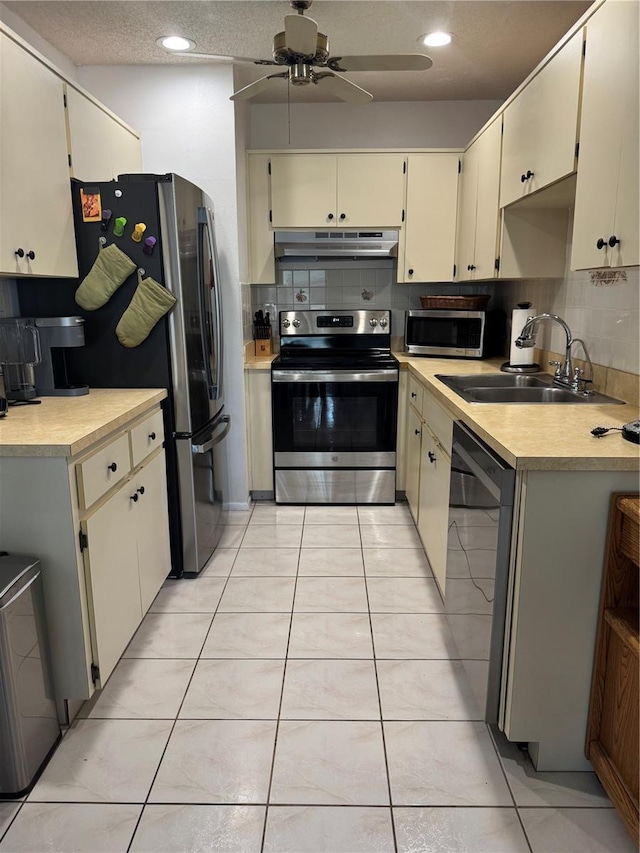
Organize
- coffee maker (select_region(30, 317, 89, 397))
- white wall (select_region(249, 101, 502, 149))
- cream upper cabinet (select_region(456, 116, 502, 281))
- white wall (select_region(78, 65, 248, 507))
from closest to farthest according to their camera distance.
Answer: coffee maker (select_region(30, 317, 89, 397)), cream upper cabinet (select_region(456, 116, 502, 281)), white wall (select_region(78, 65, 248, 507)), white wall (select_region(249, 101, 502, 149))

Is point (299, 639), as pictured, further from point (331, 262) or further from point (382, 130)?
point (382, 130)

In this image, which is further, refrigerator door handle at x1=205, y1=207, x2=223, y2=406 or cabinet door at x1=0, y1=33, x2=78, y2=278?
refrigerator door handle at x1=205, y1=207, x2=223, y2=406

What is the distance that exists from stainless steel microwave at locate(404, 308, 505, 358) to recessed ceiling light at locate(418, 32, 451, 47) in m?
1.41

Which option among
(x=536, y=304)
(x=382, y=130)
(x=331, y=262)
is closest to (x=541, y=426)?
(x=536, y=304)

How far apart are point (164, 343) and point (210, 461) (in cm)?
72

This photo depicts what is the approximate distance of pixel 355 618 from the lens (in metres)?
2.43

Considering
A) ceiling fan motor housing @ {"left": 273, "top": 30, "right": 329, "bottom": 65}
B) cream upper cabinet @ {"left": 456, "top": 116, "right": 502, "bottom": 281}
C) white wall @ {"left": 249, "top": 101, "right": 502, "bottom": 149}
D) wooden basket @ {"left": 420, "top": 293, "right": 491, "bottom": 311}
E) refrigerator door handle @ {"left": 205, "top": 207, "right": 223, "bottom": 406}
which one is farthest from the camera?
white wall @ {"left": 249, "top": 101, "right": 502, "bottom": 149}

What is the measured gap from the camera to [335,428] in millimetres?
3648

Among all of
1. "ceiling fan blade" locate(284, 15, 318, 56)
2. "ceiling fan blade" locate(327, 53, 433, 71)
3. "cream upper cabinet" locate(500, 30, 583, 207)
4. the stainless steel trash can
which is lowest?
the stainless steel trash can

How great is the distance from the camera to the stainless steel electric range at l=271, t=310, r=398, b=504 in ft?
11.7

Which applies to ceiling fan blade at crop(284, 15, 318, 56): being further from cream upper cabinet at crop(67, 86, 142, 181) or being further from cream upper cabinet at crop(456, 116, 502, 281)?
cream upper cabinet at crop(456, 116, 502, 281)

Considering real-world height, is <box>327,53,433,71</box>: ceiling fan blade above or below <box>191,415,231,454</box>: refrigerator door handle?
above

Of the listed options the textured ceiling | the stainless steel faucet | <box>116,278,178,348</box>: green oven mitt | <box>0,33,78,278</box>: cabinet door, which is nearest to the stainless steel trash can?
<box>0,33,78,278</box>: cabinet door

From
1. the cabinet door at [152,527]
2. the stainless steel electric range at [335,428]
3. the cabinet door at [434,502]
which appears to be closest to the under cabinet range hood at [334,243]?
the stainless steel electric range at [335,428]
